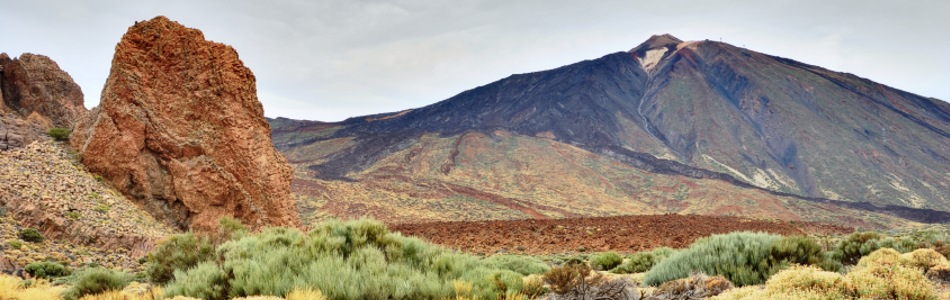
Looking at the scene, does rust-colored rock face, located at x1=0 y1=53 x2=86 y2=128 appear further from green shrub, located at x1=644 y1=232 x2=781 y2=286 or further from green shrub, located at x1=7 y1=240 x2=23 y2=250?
green shrub, located at x1=644 y1=232 x2=781 y2=286

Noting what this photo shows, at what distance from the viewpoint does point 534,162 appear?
2472 inches

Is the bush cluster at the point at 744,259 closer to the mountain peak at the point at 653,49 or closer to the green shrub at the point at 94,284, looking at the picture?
the green shrub at the point at 94,284

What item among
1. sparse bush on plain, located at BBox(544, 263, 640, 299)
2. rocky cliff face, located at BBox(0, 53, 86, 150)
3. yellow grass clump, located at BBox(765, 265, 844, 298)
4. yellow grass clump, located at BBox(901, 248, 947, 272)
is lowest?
yellow grass clump, located at BBox(901, 248, 947, 272)

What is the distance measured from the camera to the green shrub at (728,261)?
21.1 feet

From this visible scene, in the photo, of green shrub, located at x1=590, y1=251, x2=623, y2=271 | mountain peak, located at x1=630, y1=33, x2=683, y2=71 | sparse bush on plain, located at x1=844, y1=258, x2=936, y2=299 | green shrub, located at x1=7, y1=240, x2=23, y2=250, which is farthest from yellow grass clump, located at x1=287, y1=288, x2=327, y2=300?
mountain peak, located at x1=630, y1=33, x2=683, y2=71

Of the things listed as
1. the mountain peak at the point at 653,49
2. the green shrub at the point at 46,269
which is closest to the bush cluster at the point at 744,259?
the green shrub at the point at 46,269

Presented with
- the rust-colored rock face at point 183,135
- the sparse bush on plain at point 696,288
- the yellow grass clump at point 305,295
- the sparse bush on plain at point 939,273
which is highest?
the rust-colored rock face at point 183,135

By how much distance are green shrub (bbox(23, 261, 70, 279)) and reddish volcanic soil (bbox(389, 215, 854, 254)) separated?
9626 mm

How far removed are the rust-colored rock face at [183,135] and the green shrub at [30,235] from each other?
3026mm

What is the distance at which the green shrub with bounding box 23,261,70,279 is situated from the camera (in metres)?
8.68

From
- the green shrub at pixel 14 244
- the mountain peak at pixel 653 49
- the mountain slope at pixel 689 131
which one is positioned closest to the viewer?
the green shrub at pixel 14 244

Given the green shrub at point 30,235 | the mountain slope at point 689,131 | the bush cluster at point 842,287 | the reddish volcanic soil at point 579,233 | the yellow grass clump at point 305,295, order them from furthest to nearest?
1. the mountain slope at point 689,131
2. the reddish volcanic soil at point 579,233
3. the green shrub at point 30,235
4. the bush cluster at point 842,287
5. the yellow grass clump at point 305,295

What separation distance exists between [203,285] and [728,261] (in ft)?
21.8

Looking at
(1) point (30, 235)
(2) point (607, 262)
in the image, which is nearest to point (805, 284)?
(2) point (607, 262)
